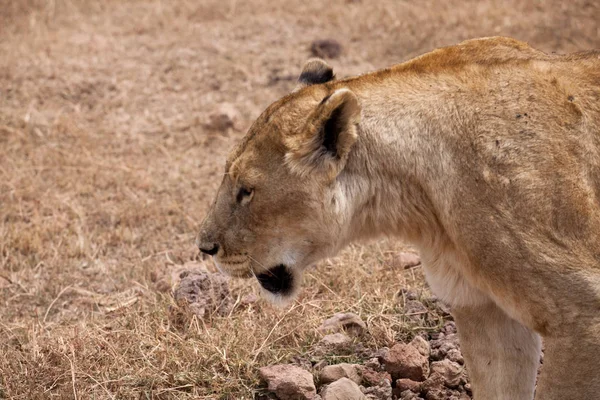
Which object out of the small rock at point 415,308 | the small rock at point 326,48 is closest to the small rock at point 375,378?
the small rock at point 415,308

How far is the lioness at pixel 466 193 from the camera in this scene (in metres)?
2.66

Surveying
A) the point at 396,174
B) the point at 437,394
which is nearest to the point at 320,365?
the point at 437,394

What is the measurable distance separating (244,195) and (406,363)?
103 cm

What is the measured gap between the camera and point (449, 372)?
361 cm

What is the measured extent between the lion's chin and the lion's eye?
0.28 meters

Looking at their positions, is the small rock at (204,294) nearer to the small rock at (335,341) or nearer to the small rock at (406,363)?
the small rock at (335,341)

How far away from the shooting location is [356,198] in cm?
304

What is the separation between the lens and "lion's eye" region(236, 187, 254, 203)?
3.17m

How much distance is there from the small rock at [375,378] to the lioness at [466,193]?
1.58 feet

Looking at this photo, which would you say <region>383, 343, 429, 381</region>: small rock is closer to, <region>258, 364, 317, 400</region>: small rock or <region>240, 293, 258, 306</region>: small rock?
<region>258, 364, 317, 400</region>: small rock

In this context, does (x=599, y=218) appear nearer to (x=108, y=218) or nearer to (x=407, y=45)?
(x=108, y=218)

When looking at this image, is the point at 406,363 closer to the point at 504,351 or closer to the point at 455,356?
the point at 455,356

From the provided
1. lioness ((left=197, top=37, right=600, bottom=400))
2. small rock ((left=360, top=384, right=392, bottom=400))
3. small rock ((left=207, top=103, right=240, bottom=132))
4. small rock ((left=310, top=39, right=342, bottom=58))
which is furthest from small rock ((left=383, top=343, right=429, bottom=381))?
small rock ((left=310, top=39, right=342, bottom=58))

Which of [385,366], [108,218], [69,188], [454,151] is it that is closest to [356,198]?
[454,151]
